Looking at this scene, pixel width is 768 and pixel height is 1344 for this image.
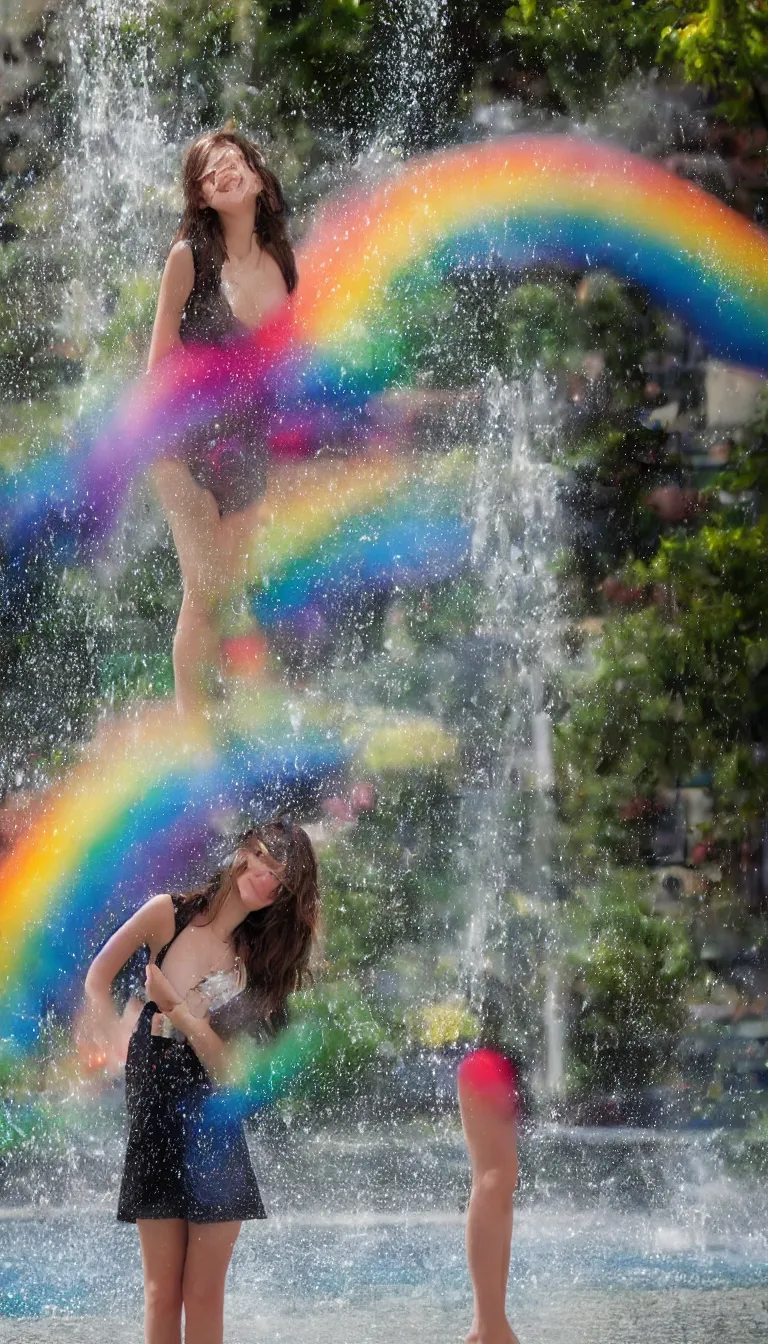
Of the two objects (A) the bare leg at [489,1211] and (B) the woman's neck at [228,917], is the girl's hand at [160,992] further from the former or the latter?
(A) the bare leg at [489,1211]

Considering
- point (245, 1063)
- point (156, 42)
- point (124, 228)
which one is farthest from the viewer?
point (156, 42)

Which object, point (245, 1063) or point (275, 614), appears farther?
point (275, 614)

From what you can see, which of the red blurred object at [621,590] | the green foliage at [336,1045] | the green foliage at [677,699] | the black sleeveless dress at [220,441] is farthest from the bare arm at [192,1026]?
the red blurred object at [621,590]

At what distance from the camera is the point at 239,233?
4.93 m

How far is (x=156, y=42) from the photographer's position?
8141mm

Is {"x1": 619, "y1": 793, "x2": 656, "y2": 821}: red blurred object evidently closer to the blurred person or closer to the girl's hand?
the blurred person

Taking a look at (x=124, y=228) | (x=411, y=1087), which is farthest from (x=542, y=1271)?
(x=124, y=228)

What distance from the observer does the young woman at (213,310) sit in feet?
16.0

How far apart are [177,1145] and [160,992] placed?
270 millimetres

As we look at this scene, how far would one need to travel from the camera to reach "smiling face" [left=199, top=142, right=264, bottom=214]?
4.85 metres

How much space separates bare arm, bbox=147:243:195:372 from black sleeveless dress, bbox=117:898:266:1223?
226cm

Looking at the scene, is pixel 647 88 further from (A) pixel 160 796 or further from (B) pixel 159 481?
(A) pixel 160 796

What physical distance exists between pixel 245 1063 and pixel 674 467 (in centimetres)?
563

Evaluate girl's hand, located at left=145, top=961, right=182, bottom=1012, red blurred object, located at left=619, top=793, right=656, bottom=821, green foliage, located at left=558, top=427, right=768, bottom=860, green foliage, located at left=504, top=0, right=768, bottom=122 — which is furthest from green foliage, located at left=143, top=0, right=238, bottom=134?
girl's hand, located at left=145, top=961, right=182, bottom=1012
